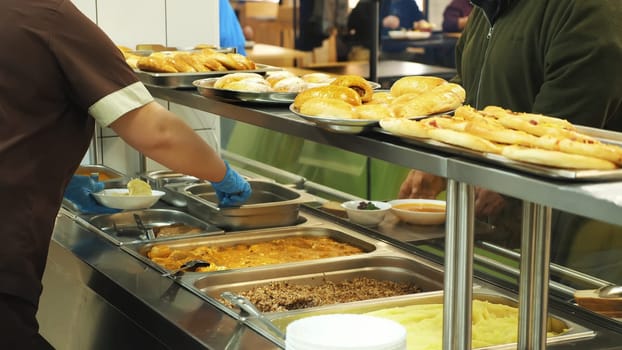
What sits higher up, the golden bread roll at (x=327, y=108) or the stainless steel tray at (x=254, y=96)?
the golden bread roll at (x=327, y=108)

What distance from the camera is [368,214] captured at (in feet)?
9.25

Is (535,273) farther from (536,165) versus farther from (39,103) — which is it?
(39,103)

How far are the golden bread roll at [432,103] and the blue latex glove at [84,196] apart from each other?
5.14 ft

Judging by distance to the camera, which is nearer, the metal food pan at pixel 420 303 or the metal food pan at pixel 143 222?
the metal food pan at pixel 420 303

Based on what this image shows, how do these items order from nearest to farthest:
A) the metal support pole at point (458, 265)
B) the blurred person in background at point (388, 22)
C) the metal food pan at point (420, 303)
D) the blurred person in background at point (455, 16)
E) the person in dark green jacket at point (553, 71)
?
the metal support pole at point (458, 265) → the metal food pan at point (420, 303) → the person in dark green jacket at point (553, 71) → the blurred person in background at point (455, 16) → the blurred person in background at point (388, 22)

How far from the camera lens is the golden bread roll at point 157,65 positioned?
271cm

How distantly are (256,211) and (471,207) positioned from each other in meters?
1.43

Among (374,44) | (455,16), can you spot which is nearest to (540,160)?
(455,16)

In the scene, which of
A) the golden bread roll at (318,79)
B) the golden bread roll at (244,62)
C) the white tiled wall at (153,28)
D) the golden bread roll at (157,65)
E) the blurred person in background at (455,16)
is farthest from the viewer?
the blurred person in background at (455,16)

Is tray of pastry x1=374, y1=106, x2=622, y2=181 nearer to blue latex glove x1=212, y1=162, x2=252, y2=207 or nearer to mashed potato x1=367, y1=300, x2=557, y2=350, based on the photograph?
mashed potato x1=367, y1=300, x2=557, y2=350

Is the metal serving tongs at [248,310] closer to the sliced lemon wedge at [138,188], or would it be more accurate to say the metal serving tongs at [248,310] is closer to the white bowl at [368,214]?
the white bowl at [368,214]

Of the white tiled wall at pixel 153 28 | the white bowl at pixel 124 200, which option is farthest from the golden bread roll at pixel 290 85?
the white tiled wall at pixel 153 28

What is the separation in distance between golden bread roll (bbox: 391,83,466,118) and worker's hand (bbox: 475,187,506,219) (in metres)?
0.68

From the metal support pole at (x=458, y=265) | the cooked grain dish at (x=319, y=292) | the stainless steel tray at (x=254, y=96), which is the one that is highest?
the stainless steel tray at (x=254, y=96)
